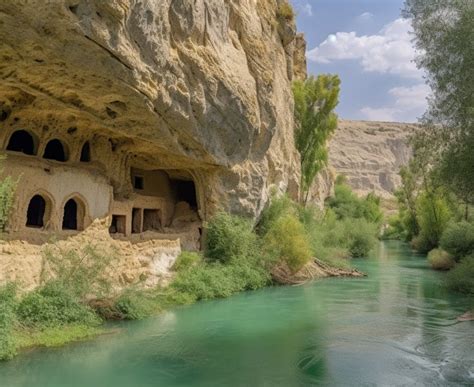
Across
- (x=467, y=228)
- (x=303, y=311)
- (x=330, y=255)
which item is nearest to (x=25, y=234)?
(x=303, y=311)

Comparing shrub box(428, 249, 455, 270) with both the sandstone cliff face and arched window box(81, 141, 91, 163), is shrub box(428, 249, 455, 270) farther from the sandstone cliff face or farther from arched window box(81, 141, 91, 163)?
arched window box(81, 141, 91, 163)

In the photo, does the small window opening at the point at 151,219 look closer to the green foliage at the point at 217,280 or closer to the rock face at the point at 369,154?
the green foliage at the point at 217,280

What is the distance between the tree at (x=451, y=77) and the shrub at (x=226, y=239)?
765 cm

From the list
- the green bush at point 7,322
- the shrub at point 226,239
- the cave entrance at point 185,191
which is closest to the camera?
the green bush at point 7,322

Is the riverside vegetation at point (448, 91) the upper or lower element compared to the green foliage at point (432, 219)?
upper

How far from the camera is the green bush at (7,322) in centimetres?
914

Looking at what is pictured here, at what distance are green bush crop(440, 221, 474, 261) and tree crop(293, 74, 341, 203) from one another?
33.4ft

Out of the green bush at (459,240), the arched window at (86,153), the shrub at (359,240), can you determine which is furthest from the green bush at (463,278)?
the shrub at (359,240)

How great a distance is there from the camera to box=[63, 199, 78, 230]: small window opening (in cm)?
1623

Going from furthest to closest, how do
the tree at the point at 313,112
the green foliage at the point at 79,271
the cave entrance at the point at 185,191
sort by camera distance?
the tree at the point at 313,112 < the cave entrance at the point at 185,191 < the green foliage at the point at 79,271

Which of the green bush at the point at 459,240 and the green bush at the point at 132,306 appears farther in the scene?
the green bush at the point at 459,240

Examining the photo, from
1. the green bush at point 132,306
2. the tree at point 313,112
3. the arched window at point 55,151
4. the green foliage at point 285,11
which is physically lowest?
the green bush at point 132,306

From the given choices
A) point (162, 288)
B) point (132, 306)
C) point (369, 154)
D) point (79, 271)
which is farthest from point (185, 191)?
point (369, 154)

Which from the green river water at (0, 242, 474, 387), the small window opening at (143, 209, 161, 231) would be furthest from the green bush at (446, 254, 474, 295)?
the small window opening at (143, 209, 161, 231)
